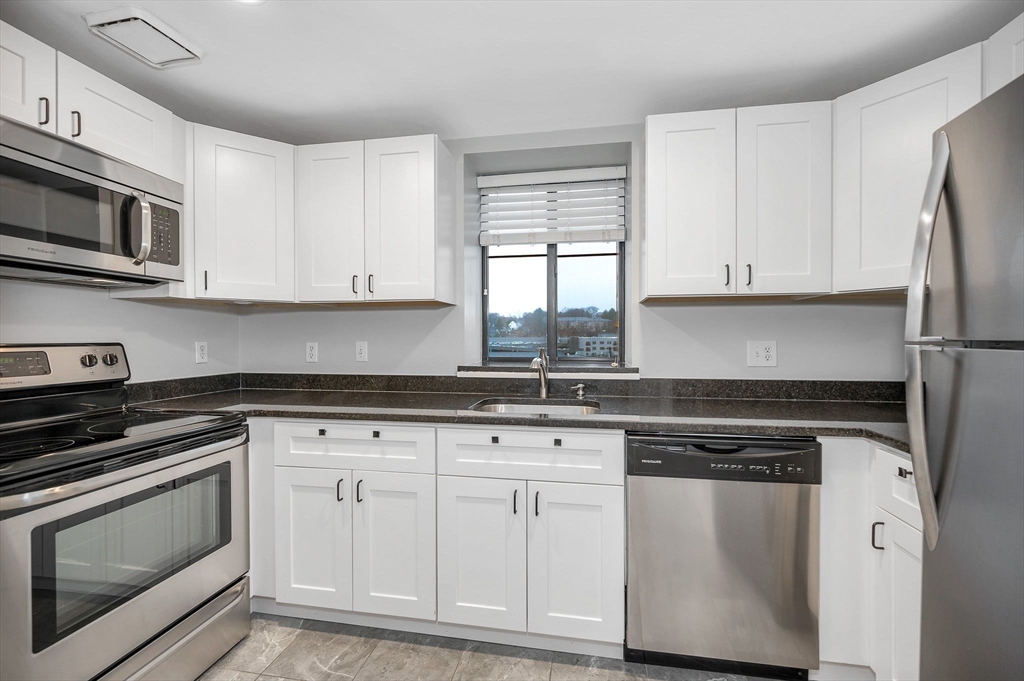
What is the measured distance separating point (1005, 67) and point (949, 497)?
1.32m

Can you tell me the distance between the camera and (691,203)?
2.05m

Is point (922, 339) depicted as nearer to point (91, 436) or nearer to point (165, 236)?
point (91, 436)

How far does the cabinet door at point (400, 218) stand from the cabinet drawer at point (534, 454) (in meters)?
0.72

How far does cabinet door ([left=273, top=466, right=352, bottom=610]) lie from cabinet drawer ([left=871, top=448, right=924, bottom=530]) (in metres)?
1.87

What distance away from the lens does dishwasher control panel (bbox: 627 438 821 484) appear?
1685 millimetres

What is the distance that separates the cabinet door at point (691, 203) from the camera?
202 centimetres

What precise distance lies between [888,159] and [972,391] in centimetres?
117

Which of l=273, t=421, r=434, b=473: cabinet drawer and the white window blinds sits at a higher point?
the white window blinds

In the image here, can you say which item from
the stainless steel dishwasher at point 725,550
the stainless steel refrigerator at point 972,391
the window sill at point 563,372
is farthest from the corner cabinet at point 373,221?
the stainless steel refrigerator at point 972,391

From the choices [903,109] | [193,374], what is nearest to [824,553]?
[903,109]

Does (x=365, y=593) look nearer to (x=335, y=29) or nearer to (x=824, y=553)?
(x=824, y=553)

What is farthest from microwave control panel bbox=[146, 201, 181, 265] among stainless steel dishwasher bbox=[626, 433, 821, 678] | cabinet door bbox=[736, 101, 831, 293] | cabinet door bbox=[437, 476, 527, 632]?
cabinet door bbox=[736, 101, 831, 293]

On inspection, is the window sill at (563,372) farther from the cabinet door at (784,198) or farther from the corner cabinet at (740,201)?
the cabinet door at (784,198)

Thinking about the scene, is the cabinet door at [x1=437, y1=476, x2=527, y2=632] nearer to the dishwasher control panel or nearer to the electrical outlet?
the dishwasher control panel
